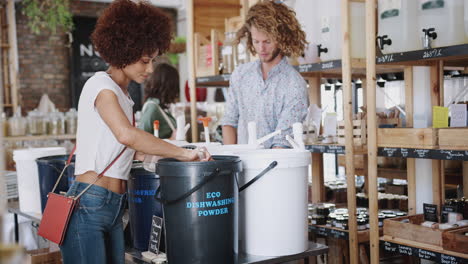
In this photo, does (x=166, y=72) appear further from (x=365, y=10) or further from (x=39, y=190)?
(x=365, y=10)

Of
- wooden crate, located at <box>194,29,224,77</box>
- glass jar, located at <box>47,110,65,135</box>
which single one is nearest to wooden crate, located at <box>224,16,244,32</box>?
wooden crate, located at <box>194,29,224,77</box>

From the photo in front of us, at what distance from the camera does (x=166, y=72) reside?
12.9 feet

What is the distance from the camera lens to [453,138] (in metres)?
2.37

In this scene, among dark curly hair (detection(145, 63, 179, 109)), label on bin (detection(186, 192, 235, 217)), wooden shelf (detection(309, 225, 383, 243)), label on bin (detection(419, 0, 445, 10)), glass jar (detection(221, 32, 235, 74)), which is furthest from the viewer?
dark curly hair (detection(145, 63, 179, 109))

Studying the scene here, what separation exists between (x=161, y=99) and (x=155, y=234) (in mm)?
2140

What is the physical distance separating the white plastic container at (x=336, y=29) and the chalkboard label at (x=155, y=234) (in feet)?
5.11

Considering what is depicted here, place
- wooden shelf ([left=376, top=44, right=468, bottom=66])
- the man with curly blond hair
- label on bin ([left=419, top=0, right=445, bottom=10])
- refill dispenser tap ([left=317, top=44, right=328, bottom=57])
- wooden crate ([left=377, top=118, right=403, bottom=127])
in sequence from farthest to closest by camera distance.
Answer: refill dispenser tap ([left=317, top=44, right=328, bottom=57]) < wooden crate ([left=377, top=118, right=403, bottom=127]) < the man with curly blond hair < label on bin ([left=419, top=0, right=445, bottom=10]) < wooden shelf ([left=376, top=44, right=468, bottom=66])

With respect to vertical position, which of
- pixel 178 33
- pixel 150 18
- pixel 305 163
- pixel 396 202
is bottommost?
pixel 396 202

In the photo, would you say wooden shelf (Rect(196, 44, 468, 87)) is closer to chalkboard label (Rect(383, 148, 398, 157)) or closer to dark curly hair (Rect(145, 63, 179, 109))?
dark curly hair (Rect(145, 63, 179, 109))

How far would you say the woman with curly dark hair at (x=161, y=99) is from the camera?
3.79 metres

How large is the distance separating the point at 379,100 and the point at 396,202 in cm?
81

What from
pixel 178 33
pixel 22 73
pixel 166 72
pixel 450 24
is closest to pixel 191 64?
→ pixel 166 72

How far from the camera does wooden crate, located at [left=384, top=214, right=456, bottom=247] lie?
2488mm

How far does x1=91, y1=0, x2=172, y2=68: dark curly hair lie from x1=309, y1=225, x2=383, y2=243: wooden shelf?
154 cm
